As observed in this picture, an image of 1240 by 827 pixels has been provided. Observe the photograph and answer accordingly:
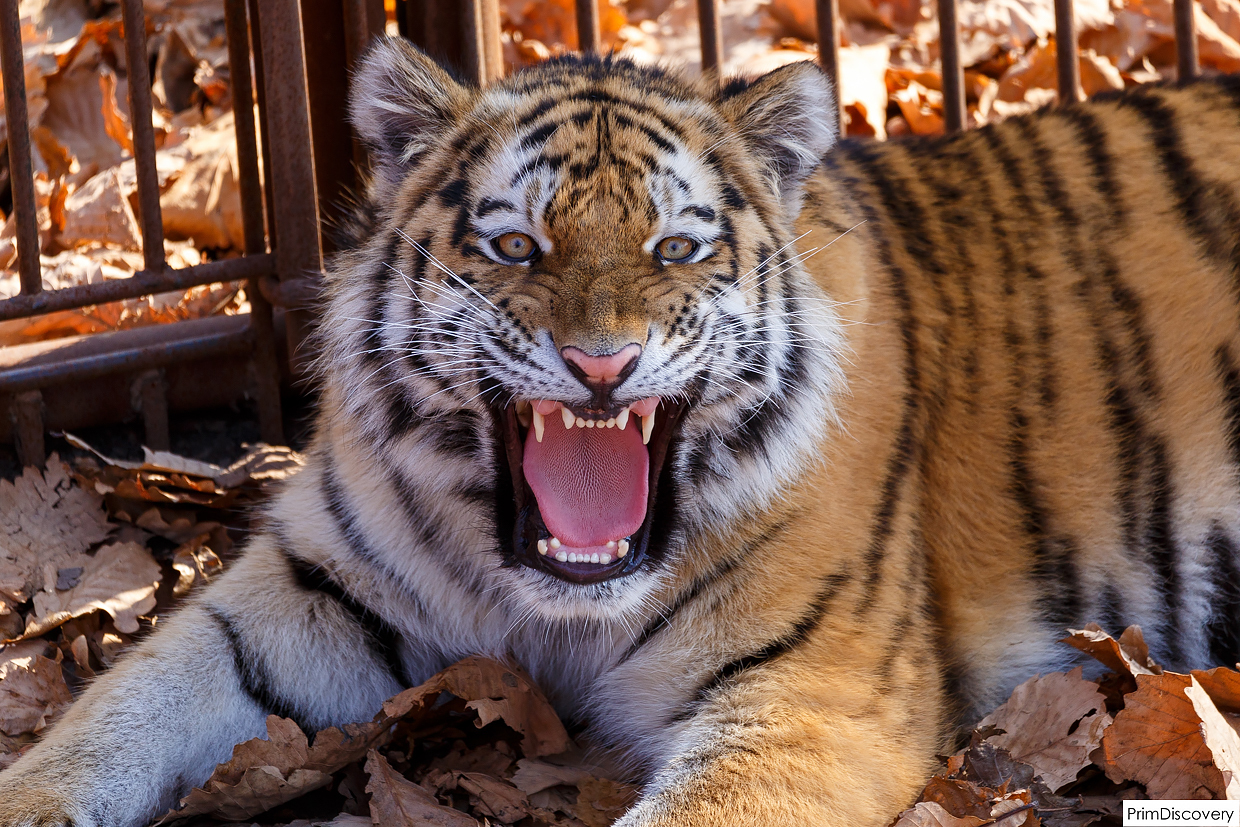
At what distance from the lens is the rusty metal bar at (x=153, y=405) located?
10.2 feet

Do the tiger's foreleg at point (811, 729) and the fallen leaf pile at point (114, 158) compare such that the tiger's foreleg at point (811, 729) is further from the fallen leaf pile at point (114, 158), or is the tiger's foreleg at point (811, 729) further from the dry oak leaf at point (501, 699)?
the fallen leaf pile at point (114, 158)

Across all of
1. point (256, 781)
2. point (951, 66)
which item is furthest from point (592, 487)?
point (951, 66)

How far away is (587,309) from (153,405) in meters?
1.66

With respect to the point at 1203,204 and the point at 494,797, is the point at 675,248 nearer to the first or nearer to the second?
the point at 494,797

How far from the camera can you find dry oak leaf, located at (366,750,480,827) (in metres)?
2.01

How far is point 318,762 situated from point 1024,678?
1.30 m

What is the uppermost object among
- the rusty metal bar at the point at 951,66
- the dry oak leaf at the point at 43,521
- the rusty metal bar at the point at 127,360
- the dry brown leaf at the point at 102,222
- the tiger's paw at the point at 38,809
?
the rusty metal bar at the point at 951,66

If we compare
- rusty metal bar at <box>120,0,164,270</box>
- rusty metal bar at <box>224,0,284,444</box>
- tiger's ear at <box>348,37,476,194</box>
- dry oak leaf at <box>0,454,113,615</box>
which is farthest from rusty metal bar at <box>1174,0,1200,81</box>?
dry oak leaf at <box>0,454,113,615</box>

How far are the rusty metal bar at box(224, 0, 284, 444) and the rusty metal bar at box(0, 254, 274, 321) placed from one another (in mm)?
46

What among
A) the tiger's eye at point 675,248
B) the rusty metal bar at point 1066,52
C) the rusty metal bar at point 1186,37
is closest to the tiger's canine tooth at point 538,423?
the tiger's eye at point 675,248

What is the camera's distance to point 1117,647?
225 centimetres

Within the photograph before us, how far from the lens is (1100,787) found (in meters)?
2.12

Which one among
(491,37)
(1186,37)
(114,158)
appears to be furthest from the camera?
(114,158)

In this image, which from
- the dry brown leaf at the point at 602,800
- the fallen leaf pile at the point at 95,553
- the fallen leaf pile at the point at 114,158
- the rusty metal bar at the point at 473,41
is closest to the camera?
the dry brown leaf at the point at 602,800
